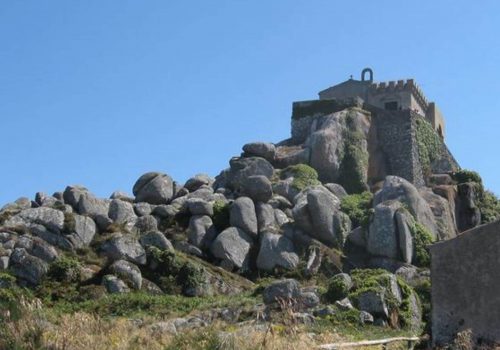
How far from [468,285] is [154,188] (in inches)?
1100

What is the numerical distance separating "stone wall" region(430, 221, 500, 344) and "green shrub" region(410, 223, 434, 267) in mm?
18612

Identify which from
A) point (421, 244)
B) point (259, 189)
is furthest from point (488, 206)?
point (259, 189)

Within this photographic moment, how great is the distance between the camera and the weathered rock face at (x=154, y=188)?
5259 centimetres

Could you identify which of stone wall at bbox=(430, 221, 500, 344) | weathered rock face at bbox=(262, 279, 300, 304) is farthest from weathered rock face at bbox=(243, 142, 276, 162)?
stone wall at bbox=(430, 221, 500, 344)

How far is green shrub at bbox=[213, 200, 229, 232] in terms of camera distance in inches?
1916

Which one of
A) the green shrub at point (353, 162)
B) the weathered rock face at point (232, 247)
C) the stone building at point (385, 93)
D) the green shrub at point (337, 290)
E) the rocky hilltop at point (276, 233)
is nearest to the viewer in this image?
the rocky hilltop at point (276, 233)

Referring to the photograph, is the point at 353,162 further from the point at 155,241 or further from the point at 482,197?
the point at 155,241

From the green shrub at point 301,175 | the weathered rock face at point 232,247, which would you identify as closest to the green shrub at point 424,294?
the weathered rock face at point 232,247

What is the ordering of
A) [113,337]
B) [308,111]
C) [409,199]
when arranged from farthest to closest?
[308,111], [409,199], [113,337]

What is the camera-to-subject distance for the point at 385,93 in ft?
228

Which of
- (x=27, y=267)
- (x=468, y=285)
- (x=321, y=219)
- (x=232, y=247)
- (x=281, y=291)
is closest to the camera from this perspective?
(x=468, y=285)

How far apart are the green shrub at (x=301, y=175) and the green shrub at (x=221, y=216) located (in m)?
5.92

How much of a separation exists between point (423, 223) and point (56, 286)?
19.9 metres

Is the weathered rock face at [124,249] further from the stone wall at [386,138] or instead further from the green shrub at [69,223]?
the stone wall at [386,138]
